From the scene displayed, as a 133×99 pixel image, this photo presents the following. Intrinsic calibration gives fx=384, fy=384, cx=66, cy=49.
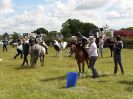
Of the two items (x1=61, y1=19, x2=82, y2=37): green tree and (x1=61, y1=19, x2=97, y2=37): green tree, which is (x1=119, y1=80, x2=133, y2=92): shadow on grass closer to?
(x1=61, y1=19, x2=97, y2=37): green tree

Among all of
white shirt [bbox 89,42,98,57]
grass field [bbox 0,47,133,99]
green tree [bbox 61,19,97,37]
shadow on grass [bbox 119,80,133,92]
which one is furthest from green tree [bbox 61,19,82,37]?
shadow on grass [bbox 119,80,133,92]

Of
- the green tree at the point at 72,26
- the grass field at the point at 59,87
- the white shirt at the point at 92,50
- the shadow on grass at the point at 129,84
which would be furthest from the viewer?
the green tree at the point at 72,26

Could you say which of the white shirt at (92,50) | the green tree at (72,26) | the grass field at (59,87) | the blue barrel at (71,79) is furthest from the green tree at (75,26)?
the blue barrel at (71,79)

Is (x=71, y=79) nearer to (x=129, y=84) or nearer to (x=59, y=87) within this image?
(x=59, y=87)

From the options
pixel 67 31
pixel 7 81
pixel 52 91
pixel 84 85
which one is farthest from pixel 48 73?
pixel 67 31

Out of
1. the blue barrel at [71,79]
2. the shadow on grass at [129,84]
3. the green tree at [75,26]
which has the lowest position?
the shadow on grass at [129,84]

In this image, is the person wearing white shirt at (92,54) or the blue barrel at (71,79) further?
the person wearing white shirt at (92,54)

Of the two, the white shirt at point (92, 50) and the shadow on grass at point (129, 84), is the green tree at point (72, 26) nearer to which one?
the white shirt at point (92, 50)

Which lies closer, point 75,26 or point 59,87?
point 59,87

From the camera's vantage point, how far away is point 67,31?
11969 cm

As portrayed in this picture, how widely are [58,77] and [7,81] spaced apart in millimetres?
2672

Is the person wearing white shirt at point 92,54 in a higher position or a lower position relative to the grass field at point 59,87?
higher

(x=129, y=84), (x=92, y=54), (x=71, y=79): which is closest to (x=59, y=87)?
(x=71, y=79)

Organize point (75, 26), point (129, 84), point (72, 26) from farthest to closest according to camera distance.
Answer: point (72, 26) → point (75, 26) → point (129, 84)
